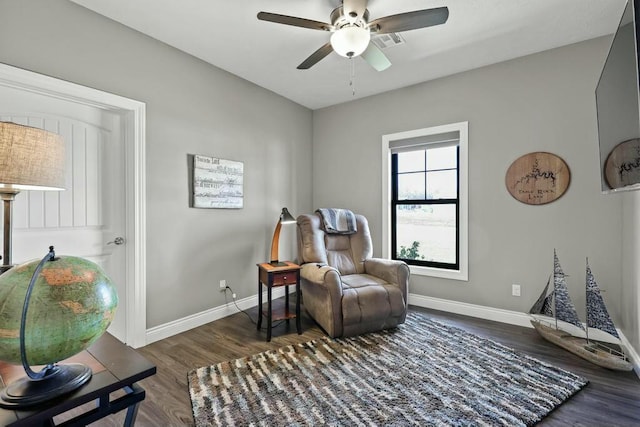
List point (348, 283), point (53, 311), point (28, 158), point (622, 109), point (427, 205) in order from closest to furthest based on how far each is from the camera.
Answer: point (53, 311) < point (28, 158) < point (622, 109) < point (348, 283) < point (427, 205)

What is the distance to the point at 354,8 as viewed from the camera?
1.97 metres

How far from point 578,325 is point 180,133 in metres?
3.72

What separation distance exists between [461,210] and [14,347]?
11.4 ft

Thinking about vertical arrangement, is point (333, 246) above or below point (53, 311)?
below

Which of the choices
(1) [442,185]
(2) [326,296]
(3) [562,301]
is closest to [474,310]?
(3) [562,301]

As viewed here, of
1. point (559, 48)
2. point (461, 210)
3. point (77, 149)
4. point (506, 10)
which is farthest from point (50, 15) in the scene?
point (559, 48)

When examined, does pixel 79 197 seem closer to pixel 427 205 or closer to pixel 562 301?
pixel 427 205

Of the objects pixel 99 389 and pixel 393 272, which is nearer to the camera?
pixel 99 389

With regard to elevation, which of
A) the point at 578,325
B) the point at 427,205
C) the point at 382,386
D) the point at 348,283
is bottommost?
the point at 382,386

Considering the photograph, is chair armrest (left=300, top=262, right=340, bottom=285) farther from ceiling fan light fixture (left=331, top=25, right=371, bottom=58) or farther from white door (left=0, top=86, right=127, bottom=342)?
ceiling fan light fixture (left=331, top=25, right=371, bottom=58)

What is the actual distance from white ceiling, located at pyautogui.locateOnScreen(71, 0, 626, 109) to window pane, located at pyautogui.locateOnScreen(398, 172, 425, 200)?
1.10 metres

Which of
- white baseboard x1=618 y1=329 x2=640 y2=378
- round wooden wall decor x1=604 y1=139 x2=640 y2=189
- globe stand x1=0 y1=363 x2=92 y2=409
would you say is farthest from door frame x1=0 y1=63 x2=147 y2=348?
white baseboard x1=618 y1=329 x2=640 y2=378

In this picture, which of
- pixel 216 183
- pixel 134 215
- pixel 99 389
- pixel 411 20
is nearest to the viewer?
pixel 99 389

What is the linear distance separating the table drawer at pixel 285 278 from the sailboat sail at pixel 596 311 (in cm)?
234
